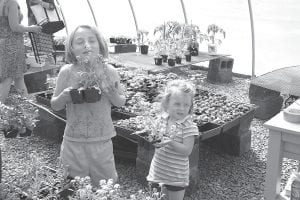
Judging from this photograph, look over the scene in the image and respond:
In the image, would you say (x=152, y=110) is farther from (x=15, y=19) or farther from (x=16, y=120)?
(x=15, y=19)

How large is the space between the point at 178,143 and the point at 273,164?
0.78 meters

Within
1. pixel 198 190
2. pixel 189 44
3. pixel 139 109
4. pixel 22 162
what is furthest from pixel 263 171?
pixel 189 44

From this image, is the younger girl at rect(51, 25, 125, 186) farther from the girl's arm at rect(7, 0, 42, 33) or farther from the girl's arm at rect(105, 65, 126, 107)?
the girl's arm at rect(7, 0, 42, 33)

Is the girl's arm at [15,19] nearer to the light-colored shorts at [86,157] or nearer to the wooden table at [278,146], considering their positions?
the light-colored shorts at [86,157]

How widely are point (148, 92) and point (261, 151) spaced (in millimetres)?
1456

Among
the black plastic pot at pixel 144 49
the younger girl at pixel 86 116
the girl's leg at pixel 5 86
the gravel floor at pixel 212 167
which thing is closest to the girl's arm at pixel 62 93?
the younger girl at pixel 86 116

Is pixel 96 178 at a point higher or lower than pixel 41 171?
lower

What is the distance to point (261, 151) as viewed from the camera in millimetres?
4543

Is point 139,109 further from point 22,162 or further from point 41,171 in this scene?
point 41,171

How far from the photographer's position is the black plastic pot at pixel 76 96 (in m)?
2.42

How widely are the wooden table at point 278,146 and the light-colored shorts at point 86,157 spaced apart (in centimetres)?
113

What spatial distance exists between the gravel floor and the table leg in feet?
1.89

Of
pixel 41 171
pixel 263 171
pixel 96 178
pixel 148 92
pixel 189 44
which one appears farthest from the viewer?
pixel 189 44

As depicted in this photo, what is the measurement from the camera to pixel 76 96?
7.97 ft
